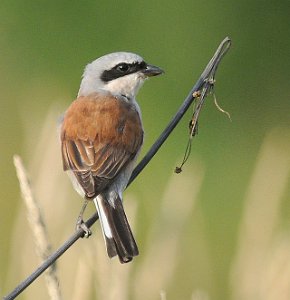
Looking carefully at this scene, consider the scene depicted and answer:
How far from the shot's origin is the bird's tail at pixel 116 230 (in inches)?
127

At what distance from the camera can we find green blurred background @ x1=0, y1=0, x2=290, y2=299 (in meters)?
6.59

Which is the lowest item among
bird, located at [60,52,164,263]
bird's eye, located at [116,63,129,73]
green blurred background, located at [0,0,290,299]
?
green blurred background, located at [0,0,290,299]

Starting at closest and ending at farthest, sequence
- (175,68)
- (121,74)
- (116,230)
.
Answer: (116,230), (121,74), (175,68)

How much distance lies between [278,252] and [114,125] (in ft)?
2.25

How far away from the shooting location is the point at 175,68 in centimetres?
779

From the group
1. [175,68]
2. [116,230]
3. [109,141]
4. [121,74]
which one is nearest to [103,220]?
[116,230]

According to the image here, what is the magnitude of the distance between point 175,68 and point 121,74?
373 centimetres

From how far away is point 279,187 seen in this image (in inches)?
148

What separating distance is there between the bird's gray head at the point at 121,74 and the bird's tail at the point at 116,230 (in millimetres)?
710

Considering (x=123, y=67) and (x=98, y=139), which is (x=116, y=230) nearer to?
(x=98, y=139)

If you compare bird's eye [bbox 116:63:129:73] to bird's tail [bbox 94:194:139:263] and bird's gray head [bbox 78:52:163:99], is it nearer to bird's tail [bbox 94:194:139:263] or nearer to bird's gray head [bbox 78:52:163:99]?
bird's gray head [bbox 78:52:163:99]

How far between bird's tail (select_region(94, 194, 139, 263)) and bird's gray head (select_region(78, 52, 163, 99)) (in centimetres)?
71

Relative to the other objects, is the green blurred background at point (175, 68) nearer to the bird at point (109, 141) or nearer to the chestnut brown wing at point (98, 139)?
the bird at point (109, 141)

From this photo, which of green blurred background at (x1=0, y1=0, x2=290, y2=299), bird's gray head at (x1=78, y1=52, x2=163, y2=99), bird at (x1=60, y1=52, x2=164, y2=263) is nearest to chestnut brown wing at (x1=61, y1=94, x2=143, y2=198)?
bird at (x1=60, y1=52, x2=164, y2=263)
